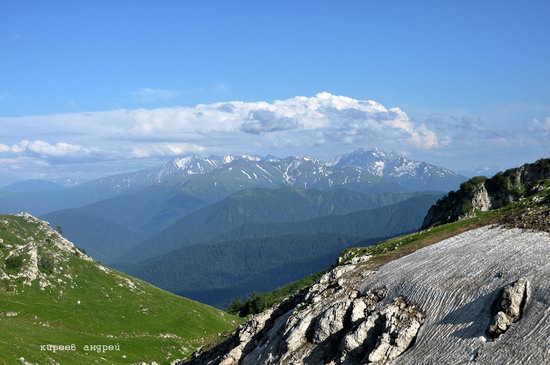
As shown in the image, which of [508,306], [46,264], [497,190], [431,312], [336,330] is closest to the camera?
[508,306]

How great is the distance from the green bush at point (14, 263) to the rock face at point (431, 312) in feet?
288

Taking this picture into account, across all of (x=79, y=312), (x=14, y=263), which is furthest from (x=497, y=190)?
(x=14, y=263)

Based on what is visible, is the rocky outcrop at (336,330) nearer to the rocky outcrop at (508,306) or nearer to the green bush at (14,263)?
the rocky outcrop at (508,306)

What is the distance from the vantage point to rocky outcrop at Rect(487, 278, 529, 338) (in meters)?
33.1

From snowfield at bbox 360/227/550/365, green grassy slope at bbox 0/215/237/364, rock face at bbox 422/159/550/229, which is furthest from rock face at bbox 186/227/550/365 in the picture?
rock face at bbox 422/159/550/229

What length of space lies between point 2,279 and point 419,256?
9929cm

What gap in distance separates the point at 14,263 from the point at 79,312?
22.4 m

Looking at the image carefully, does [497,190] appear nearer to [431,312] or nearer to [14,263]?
[431,312]

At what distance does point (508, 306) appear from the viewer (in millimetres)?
33875

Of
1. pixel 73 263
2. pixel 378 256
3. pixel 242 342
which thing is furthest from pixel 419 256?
pixel 73 263

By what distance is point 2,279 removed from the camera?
11444 cm

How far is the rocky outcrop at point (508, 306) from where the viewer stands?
33.1 metres

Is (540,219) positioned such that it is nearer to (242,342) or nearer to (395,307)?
(395,307)

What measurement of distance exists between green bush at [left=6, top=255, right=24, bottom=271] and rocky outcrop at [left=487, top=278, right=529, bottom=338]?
113911 millimetres
